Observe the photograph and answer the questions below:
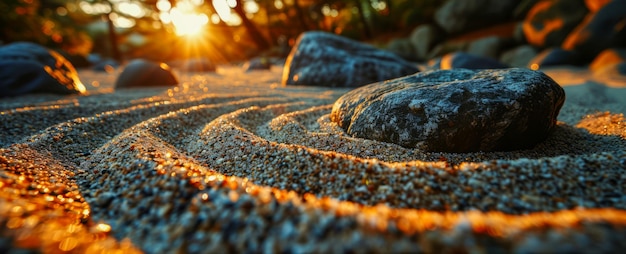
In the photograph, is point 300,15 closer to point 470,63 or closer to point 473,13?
point 473,13

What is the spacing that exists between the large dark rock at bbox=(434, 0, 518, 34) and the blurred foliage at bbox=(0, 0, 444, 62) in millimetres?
1892

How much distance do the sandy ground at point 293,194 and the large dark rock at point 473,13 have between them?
10215 millimetres

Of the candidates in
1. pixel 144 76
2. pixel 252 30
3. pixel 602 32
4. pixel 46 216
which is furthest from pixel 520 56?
pixel 252 30

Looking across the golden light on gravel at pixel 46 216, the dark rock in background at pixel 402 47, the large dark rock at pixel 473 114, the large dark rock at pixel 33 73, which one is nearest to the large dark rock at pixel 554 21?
the dark rock in background at pixel 402 47

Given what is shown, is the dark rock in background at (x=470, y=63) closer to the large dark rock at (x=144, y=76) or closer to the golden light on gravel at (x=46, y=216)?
the large dark rock at (x=144, y=76)

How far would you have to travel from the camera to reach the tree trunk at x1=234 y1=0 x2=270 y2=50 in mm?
12372

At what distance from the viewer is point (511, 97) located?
149 centimetres

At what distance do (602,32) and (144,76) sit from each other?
9.13 m

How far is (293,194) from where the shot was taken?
0.96m

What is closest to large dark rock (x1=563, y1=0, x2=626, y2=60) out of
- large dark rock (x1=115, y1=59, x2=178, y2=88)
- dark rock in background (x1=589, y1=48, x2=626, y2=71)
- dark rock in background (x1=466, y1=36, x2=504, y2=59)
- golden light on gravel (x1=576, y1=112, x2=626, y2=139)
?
dark rock in background (x1=589, y1=48, x2=626, y2=71)

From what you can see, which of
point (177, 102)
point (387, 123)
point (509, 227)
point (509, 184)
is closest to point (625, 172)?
point (509, 184)

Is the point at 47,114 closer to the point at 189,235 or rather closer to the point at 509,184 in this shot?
the point at 189,235

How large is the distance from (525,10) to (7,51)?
13149 mm

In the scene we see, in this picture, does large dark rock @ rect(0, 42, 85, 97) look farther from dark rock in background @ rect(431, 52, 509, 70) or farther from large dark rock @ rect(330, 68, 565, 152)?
dark rock in background @ rect(431, 52, 509, 70)
